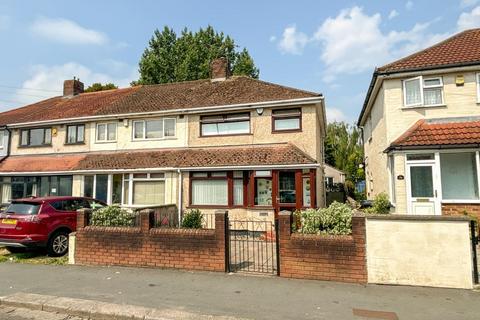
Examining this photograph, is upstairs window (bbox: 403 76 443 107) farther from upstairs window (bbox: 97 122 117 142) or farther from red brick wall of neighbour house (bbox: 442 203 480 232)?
upstairs window (bbox: 97 122 117 142)

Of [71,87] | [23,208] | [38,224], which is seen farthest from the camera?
[71,87]

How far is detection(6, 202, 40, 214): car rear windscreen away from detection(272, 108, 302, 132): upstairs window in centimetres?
883

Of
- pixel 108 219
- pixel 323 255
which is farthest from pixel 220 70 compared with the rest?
pixel 323 255

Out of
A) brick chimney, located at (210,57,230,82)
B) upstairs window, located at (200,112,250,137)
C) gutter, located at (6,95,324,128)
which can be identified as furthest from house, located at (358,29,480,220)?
brick chimney, located at (210,57,230,82)

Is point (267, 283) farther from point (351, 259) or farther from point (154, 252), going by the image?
point (154, 252)

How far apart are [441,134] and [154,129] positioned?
11854 millimetres

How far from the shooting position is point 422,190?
35.4 feet

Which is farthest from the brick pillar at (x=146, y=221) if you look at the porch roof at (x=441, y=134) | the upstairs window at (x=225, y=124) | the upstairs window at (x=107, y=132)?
the upstairs window at (x=107, y=132)

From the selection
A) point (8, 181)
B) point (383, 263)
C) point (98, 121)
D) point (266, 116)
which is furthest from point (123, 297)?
point (8, 181)

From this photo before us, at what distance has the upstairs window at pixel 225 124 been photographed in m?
14.2

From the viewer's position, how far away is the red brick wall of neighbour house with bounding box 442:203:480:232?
1012 cm

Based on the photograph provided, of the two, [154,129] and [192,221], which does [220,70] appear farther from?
[192,221]

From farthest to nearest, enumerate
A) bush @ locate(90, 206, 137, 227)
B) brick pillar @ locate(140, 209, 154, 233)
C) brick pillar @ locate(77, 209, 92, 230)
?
bush @ locate(90, 206, 137, 227) → brick pillar @ locate(77, 209, 92, 230) → brick pillar @ locate(140, 209, 154, 233)

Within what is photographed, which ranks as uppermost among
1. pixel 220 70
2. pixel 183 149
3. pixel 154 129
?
pixel 220 70
